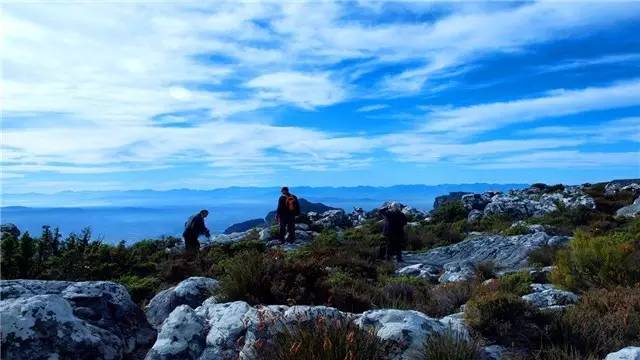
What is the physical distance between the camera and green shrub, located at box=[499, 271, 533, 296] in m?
10.5

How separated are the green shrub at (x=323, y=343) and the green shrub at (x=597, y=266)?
22.6ft

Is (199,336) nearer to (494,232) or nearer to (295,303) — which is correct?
(295,303)

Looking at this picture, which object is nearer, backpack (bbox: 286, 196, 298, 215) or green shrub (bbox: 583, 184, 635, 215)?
backpack (bbox: 286, 196, 298, 215)

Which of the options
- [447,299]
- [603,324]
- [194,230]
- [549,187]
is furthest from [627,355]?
[549,187]

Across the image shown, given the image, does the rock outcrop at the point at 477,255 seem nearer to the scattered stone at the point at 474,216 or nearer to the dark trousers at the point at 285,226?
the dark trousers at the point at 285,226

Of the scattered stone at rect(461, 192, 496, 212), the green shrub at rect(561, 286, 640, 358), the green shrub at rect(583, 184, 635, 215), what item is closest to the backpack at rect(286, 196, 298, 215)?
the green shrub at rect(561, 286, 640, 358)

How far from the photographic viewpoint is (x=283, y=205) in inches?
870

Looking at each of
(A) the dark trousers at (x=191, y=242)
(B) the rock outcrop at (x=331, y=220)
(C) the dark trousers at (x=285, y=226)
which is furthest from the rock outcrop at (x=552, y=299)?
(B) the rock outcrop at (x=331, y=220)

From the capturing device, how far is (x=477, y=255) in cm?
2102

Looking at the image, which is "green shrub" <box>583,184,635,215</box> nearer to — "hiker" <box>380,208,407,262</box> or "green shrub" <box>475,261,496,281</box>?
"hiker" <box>380,208,407,262</box>

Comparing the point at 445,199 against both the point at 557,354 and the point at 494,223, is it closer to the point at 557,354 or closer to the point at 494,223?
the point at 494,223

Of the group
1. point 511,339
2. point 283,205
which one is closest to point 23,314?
point 511,339

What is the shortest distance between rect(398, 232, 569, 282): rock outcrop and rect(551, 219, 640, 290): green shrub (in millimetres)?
3225

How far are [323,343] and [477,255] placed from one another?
1670cm
